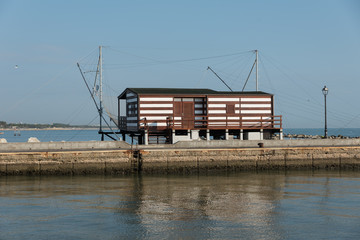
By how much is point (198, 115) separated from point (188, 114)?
1.09 meters

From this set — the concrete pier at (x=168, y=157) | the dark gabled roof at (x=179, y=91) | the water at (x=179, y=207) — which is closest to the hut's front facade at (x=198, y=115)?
the dark gabled roof at (x=179, y=91)

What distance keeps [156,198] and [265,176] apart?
12.5 metres

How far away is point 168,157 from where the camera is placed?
1459 inches

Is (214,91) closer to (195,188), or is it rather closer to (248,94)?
(248,94)

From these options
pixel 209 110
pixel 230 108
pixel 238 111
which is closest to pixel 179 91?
pixel 209 110

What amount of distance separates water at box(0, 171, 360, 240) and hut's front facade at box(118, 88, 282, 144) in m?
10.8

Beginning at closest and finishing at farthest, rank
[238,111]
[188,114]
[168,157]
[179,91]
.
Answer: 1. [168,157]
2. [188,114]
3. [238,111]
4. [179,91]

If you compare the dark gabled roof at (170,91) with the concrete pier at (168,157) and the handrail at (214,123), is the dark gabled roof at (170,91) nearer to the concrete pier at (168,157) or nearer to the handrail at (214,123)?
the handrail at (214,123)

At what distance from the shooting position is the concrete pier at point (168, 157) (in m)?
34.9

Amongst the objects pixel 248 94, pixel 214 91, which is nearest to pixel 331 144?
pixel 248 94

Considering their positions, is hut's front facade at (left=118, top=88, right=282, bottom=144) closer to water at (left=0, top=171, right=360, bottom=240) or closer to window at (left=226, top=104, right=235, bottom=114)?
window at (left=226, top=104, right=235, bottom=114)

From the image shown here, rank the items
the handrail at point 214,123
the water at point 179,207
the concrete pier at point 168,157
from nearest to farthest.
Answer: the water at point 179,207 → the concrete pier at point 168,157 → the handrail at point 214,123

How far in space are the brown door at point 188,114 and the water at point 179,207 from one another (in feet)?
38.5

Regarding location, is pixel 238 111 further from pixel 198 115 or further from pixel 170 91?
pixel 170 91
